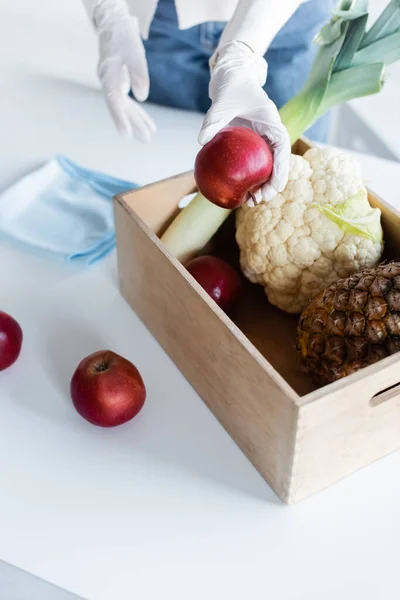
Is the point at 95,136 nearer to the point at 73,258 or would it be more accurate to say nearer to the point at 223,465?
the point at 73,258

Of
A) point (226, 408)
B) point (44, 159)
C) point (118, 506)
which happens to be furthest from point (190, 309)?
point (44, 159)

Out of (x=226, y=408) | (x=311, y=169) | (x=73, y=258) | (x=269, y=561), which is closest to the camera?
(x=269, y=561)

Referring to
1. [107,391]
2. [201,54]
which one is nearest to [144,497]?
[107,391]

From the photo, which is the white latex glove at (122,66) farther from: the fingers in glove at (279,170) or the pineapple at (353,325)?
the pineapple at (353,325)

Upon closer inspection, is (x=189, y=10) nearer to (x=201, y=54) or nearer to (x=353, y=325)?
(x=201, y=54)

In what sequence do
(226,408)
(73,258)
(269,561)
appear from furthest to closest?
1. (73,258)
2. (226,408)
3. (269,561)

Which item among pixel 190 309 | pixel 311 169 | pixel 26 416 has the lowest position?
pixel 26 416
